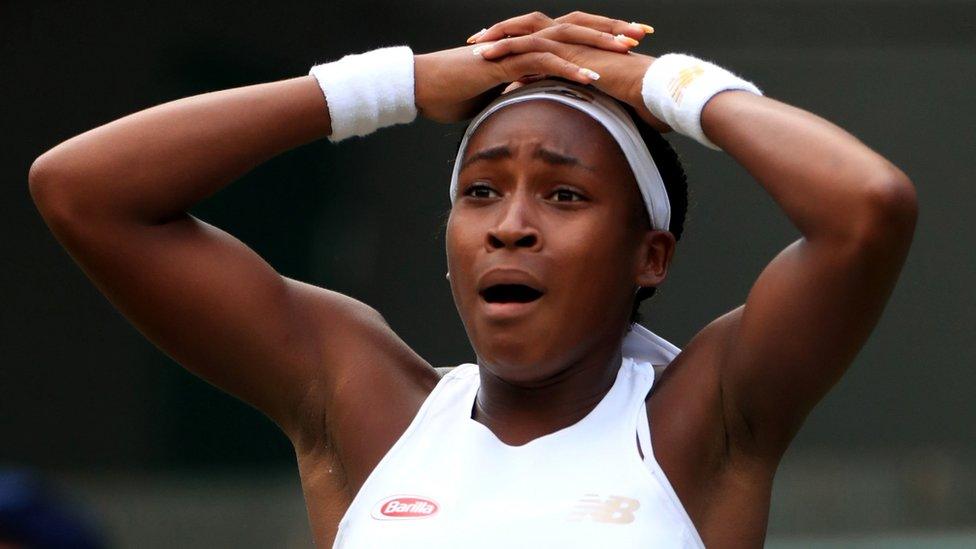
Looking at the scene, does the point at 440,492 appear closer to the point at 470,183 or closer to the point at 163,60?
the point at 470,183

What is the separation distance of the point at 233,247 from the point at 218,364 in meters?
0.21

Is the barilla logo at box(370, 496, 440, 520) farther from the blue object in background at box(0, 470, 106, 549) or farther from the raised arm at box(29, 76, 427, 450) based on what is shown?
the blue object in background at box(0, 470, 106, 549)

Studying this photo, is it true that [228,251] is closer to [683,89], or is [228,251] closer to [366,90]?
[366,90]

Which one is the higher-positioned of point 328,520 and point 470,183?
point 470,183

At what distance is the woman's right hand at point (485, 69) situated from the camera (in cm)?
269


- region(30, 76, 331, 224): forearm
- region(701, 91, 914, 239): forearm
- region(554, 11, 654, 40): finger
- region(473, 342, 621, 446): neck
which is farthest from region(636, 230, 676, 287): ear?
region(30, 76, 331, 224): forearm

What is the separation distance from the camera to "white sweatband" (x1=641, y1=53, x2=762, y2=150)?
2.57m

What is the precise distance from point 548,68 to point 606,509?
766 mm

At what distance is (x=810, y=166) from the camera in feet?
7.95

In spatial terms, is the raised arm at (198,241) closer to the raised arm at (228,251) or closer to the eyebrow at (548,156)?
the raised arm at (228,251)

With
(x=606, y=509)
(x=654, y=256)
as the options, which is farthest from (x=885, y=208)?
(x=606, y=509)

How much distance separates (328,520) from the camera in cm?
274

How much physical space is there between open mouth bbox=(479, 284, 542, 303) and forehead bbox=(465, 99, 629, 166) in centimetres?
24

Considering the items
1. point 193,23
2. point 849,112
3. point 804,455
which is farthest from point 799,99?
point 193,23
